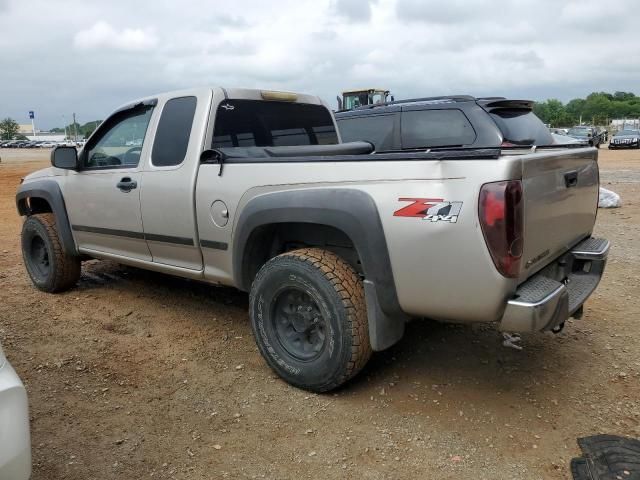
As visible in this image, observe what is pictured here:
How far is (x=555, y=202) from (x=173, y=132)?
2684 millimetres

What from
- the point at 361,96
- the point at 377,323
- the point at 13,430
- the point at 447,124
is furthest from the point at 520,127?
the point at 361,96

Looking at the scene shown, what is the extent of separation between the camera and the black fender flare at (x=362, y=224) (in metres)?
2.86

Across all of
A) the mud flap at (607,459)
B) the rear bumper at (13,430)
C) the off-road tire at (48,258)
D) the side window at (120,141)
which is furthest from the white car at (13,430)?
the off-road tire at (48,258)

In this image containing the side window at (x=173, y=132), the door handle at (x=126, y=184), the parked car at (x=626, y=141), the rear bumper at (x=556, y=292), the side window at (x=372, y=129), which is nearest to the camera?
the rear bumper at (x=556, y=292)

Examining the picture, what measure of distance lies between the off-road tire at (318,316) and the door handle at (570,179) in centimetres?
130

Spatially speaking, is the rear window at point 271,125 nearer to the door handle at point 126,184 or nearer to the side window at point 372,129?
the door handle at point 126,184

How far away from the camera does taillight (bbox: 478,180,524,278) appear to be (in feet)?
8.18

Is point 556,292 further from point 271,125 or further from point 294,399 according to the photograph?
point 271,125

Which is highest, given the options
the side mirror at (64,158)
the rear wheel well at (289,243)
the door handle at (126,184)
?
the side mirror at (64,158)

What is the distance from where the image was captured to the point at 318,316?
326 cm

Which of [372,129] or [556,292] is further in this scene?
[372,129]

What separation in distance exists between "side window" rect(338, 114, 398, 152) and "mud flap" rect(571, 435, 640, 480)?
16.5 feet

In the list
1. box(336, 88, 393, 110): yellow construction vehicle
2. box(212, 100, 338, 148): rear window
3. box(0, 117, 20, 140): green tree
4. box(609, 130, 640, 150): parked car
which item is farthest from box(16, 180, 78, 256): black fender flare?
box(0, 117, 20, 140): green tree

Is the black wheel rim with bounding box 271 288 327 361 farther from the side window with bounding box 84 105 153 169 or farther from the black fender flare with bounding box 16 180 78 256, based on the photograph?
the black fender flare with bounding box 16 180 78 256
